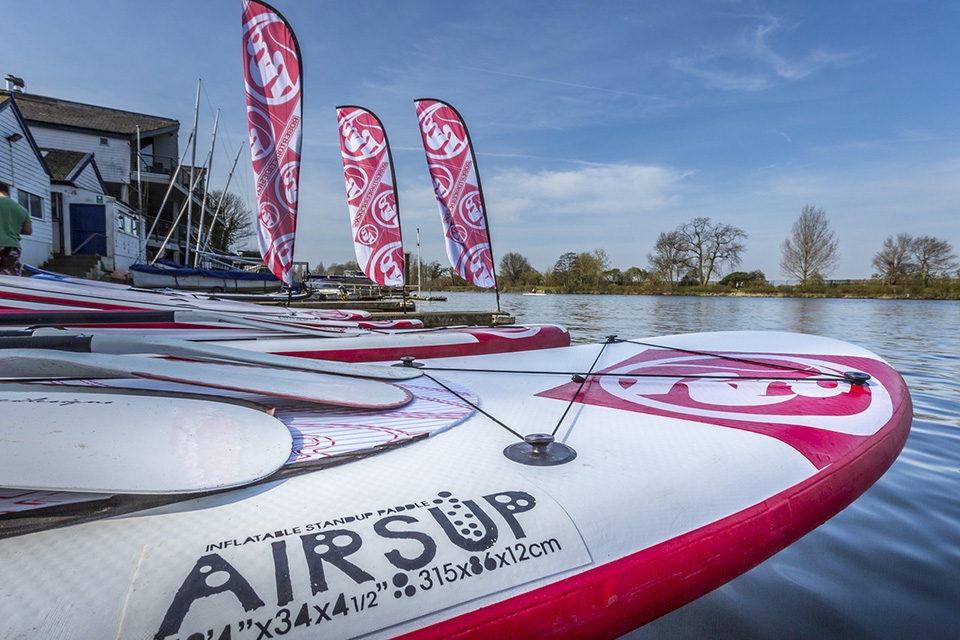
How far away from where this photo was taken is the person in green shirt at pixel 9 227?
193 inches

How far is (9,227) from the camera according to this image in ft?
16.4

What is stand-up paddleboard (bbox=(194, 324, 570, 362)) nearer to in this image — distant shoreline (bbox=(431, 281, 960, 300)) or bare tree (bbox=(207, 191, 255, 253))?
bare tree (bbox=(207, 191, 255, 253))

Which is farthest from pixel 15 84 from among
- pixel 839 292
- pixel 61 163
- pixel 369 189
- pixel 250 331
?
pixel 839 292

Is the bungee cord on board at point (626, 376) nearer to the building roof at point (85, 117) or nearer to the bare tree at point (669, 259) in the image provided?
the building roof at point (85, 117)

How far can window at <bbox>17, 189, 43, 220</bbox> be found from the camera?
12.9 meters

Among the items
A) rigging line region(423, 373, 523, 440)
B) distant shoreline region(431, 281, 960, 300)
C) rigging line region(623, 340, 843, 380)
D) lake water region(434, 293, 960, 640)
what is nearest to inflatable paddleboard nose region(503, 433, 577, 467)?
rigging line region(423, 373, 523, 440)

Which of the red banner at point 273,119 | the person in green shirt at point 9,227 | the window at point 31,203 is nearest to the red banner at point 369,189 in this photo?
the red banner at point 273,119

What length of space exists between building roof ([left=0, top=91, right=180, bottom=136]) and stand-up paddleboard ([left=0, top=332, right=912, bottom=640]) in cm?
2616

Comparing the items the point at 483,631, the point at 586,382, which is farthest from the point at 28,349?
the point at 586,382

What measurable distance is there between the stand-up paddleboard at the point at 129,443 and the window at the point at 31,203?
16.8 meters

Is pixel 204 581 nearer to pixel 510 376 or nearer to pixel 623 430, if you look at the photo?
pixel 623 430

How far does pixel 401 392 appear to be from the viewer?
199 cm

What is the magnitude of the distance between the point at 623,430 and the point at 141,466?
1.47m

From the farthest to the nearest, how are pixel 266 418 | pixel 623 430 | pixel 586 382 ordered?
pixel 586 382, pixel 623 430, pixel 266 418
